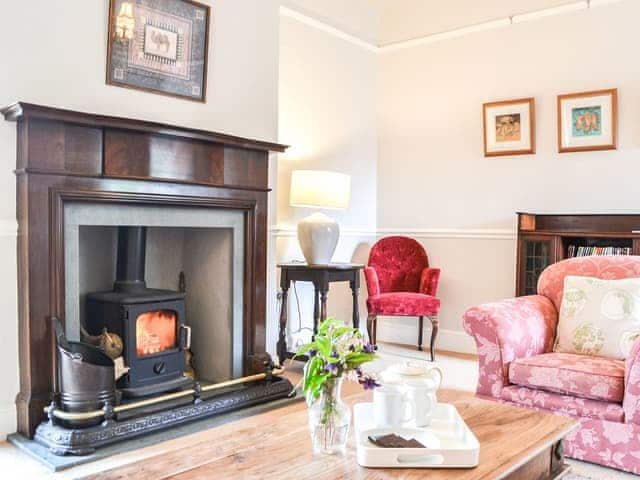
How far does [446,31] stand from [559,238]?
1970 millimetres

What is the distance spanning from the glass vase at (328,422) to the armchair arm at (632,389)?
54.1 inches

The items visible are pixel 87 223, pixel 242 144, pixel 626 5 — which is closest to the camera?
pixel 87 223

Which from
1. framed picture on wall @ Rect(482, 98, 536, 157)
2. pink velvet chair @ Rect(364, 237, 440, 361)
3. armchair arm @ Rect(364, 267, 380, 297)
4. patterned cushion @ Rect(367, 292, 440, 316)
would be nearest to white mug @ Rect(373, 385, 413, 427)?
patterned cushion @ Rect(367, 292, 440, 316)

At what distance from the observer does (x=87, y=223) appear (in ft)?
9.32

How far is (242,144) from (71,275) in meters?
1.14

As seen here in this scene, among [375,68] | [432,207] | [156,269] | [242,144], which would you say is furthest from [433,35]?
[156,269]

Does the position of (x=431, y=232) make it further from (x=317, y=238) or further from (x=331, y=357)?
(x=331, y=357)

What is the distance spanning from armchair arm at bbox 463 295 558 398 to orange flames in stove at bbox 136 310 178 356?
1.50m

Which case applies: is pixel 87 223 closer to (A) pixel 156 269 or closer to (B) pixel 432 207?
(A) pixel 156 269

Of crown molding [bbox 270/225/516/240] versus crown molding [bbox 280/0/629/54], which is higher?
crown molding [bbox 280/0/629/54]

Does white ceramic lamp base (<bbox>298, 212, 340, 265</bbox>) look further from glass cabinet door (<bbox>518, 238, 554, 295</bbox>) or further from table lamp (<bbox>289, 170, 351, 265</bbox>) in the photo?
glass cabinet door (<bbox>518, 238, 554, 295</bbox>)

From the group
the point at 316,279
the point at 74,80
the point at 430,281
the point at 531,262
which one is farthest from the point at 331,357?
the point at 430,281

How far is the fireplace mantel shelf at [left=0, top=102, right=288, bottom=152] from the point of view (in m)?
2.56

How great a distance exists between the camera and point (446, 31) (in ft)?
16.4
